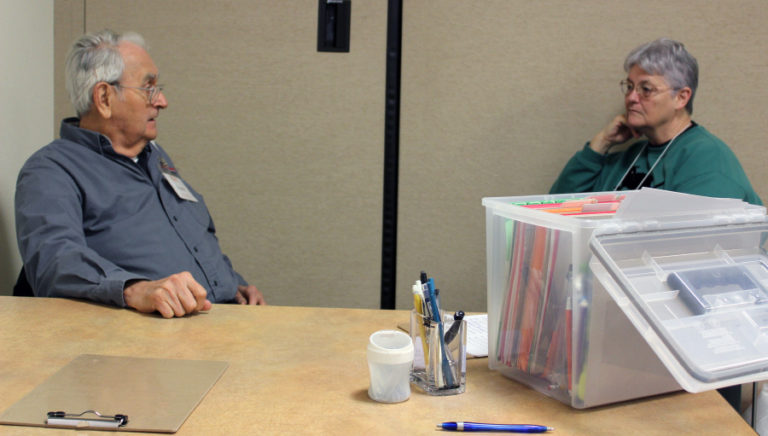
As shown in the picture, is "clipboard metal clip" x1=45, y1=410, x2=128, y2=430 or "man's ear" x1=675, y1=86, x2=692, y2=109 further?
"man's ear" x1=675, y1=86, x2=692, y2=109

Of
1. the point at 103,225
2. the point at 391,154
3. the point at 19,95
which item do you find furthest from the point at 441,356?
the point at 19,95

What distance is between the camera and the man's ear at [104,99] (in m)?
2.04

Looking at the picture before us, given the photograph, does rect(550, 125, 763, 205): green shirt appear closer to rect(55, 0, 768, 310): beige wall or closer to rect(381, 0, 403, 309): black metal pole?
rect(55, 0, 768, 310): beige wall

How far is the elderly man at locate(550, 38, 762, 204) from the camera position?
2.26m

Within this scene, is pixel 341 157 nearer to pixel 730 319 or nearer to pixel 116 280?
pixel 116 280

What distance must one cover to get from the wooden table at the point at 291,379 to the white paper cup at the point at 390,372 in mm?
15

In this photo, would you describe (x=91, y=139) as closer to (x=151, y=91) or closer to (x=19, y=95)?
(x=151, y=91)

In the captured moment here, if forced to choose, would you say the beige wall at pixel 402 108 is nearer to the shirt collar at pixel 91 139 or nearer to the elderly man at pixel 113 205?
the elderly man at pixel 113 205

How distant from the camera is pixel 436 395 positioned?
39.8 inches

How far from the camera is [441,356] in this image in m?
1.02

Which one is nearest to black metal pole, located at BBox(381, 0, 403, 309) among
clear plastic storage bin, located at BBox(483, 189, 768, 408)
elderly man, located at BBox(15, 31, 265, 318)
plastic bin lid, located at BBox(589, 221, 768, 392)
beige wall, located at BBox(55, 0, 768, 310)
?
beige wall, located at BBox(55, 0, 768, 310)

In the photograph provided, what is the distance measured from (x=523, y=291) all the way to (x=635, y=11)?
1791 mm

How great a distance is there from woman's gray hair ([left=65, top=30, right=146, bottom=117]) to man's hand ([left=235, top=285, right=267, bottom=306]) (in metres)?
0.73

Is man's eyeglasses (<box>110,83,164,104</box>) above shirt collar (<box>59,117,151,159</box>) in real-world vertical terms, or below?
above
